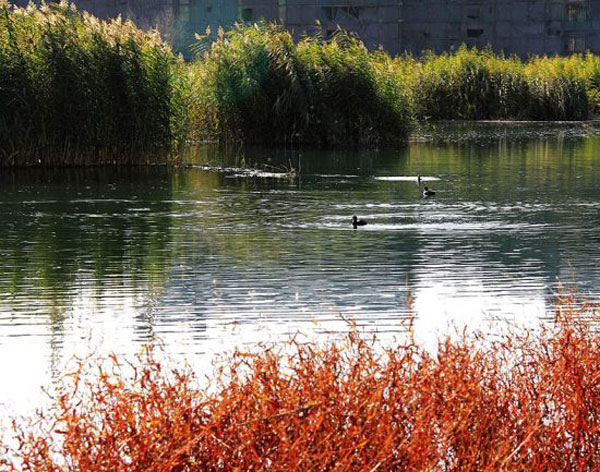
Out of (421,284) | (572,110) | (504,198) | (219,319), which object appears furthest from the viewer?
(572,110)

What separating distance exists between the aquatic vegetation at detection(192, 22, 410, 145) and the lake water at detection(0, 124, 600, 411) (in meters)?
4.62

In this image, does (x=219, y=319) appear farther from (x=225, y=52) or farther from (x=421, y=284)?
(x=225, y=52)

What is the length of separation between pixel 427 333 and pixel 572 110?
1391 inches

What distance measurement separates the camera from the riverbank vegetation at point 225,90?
23.0 meters

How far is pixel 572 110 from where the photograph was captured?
4316cm

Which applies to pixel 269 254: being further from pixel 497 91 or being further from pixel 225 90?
pixel 497 91

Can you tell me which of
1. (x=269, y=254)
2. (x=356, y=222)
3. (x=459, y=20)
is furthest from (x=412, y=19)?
(x=269, y=254)

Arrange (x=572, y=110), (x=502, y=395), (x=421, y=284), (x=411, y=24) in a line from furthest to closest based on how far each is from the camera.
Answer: (x=411, y=24)
(x=572, y=110)
(x=421, y=284)
(x=502, y=395)

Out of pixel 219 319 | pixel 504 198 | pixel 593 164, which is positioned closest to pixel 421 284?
pixel 219 319

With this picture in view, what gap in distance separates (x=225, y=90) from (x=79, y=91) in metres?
6.92

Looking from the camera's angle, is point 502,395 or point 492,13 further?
point 492,13

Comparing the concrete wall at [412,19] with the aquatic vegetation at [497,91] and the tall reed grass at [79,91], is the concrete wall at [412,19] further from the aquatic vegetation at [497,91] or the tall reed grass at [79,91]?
the tall reed grass at [79,91]

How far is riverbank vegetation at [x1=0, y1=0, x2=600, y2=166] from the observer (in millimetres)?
23016

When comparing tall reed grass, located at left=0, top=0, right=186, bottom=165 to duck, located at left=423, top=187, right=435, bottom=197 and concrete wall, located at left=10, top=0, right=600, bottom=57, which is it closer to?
duck, located at left=423, top=187, right=435, bottom=197
